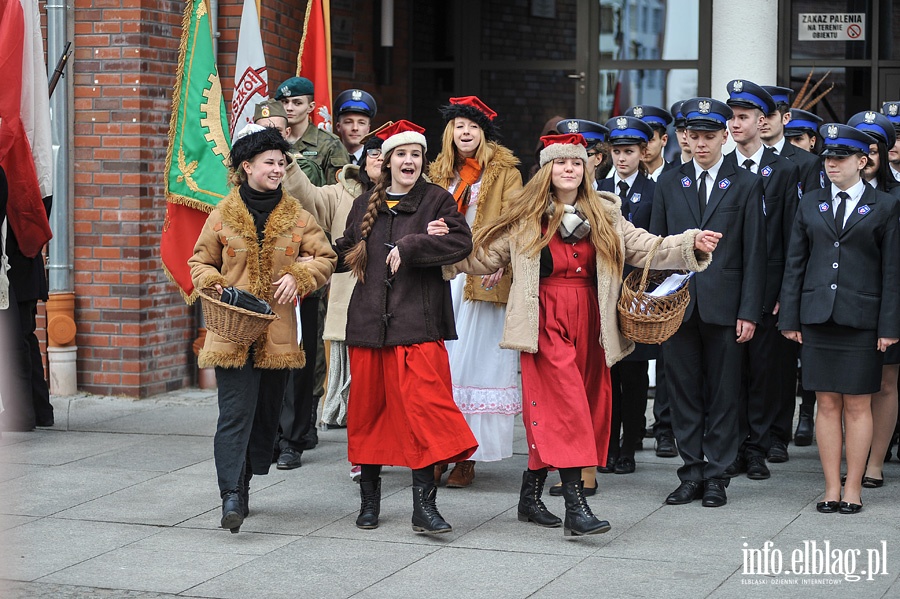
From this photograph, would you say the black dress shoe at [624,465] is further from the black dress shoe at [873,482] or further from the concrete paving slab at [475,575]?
the concrete paving slab at [475,575]

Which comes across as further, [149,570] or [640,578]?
[149,570]

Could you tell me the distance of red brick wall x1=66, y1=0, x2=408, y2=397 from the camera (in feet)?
32.4

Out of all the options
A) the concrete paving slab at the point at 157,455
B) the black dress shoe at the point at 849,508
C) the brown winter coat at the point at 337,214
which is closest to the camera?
the black dress shoe at the point at 849,508

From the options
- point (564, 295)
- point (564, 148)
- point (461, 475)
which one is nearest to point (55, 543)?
point (461, 475)

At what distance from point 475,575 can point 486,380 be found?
1961mm

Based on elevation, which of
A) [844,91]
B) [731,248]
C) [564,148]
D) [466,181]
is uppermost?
[844,91]

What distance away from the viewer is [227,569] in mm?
5703

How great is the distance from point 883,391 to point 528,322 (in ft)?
7.42

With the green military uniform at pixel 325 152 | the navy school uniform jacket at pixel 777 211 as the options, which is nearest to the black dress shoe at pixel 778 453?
the navy school uniform jacket at pixel 777 211

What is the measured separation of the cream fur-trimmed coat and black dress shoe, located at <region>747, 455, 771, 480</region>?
1588mm

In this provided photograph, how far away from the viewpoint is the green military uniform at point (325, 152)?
27.2 feet

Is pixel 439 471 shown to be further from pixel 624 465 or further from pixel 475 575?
pixel 475 575

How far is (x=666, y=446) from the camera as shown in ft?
27.3

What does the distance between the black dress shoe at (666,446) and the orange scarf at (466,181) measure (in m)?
2.15
